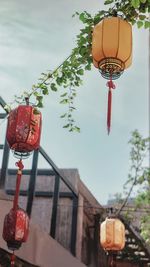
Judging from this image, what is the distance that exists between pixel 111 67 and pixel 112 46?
9.9 inches

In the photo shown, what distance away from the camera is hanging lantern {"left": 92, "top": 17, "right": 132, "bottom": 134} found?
198 inches

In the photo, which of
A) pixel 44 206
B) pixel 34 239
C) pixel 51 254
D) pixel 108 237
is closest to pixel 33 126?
pixel 34 239

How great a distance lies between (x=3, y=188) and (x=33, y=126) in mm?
1700

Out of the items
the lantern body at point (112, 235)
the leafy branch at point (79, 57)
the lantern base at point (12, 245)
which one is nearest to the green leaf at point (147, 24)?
the leafy branch at point (79, 57)

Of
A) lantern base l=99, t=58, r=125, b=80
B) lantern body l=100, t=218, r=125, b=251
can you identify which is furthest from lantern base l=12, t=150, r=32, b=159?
lantern body l=100, t=218, r=125, b=251

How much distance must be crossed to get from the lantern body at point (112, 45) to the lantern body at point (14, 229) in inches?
110

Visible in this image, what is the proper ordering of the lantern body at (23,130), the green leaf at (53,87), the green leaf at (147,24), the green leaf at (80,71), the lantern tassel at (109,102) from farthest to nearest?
the lantern body at (23,130) → the green leaf at (80,71) → the green leaf at (53,87) → the green leaf at (147,24) → the lantern tassel at (109,102)

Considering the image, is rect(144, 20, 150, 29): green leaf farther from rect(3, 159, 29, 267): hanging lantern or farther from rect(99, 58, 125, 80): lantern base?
rect(3, 159, 29, 267): hanging lantern

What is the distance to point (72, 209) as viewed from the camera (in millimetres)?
12703

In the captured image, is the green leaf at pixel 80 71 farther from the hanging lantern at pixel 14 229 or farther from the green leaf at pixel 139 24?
the hanging lantern at pixel 14 229

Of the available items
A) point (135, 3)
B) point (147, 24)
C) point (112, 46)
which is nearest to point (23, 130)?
point (112, 46)

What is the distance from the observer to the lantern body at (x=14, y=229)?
22.4 feet

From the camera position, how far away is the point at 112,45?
16.5 ft

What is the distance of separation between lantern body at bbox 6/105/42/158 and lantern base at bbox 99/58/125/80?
157cm
